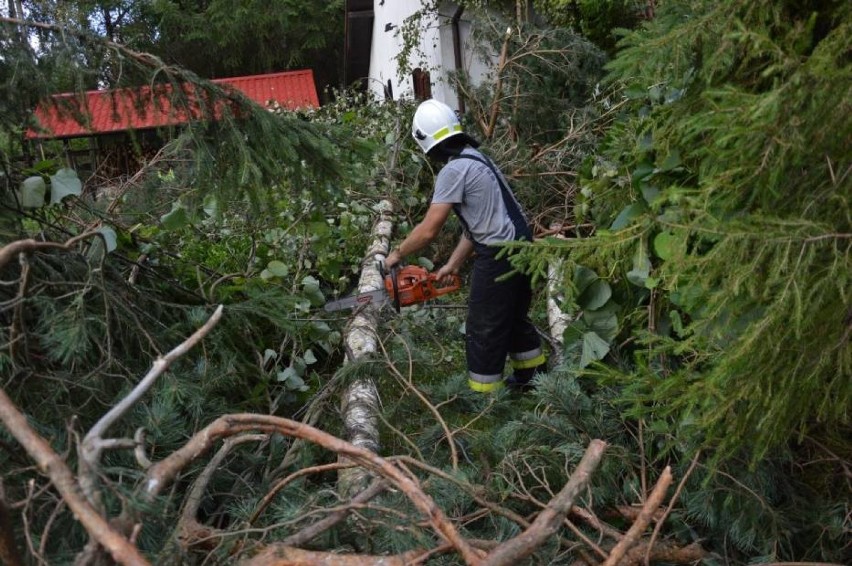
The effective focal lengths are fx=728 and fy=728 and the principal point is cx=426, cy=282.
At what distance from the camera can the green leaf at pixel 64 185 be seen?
10.3 ft

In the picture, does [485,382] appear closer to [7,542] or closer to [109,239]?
[109,239]

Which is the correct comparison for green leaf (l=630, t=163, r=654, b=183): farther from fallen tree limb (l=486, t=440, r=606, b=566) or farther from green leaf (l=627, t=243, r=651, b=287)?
fallen tree limb (l=486, t=440, r=606, b=566)

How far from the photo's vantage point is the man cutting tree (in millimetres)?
3764

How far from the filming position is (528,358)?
4156mm

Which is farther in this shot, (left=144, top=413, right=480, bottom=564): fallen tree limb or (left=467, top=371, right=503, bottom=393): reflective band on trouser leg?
(left=467, top=371, right=503, bottom=393): reflective band on trouser leg

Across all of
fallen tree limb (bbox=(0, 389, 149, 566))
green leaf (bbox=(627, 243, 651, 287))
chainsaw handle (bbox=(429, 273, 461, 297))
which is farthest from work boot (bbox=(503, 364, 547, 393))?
fallen tree limb (bbox=(0, 389, 149, 566))

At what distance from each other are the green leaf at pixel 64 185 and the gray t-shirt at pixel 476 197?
5.48ft

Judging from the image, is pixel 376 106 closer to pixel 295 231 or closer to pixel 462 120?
pixel 462 120

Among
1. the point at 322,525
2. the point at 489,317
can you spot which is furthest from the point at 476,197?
the point at 322,525

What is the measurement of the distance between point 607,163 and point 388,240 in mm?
2284

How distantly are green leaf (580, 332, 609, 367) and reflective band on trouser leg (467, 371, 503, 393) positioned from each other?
70 cm

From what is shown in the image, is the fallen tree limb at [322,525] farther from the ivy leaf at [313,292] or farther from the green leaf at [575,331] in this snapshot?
the ivy leaf at [313,292]

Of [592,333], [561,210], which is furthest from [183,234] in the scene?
[592,333]

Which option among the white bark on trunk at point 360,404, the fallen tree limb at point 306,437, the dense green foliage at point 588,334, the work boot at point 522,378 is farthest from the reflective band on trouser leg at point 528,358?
the fallen tree limb at point 306,437
